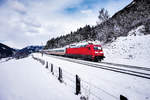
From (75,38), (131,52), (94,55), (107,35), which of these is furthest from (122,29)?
(75,38)

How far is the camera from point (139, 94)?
4.23m

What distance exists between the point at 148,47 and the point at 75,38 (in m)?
64.7

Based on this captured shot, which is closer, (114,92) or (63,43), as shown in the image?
(114,92)

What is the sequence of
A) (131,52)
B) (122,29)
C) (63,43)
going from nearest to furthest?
1. (131,52)
2. (122,29)
3. (63,43)

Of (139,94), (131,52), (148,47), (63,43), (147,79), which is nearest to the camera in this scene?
(139,94)

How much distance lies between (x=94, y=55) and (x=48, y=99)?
1097cm

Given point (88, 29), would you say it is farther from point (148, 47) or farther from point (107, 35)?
point (148, 47)

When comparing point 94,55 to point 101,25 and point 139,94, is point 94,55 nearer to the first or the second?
point 139,94

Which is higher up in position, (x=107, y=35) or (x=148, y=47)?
(x=107, y=35)

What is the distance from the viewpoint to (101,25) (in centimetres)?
3434

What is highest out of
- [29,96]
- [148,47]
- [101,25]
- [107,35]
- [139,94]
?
[101,25]

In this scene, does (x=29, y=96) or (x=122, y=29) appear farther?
(x=122, y=29)

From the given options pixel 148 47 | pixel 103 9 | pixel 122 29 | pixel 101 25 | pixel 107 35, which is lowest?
A: pixel 148 47

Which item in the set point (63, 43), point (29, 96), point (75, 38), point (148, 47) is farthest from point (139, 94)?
point (63, 43)
